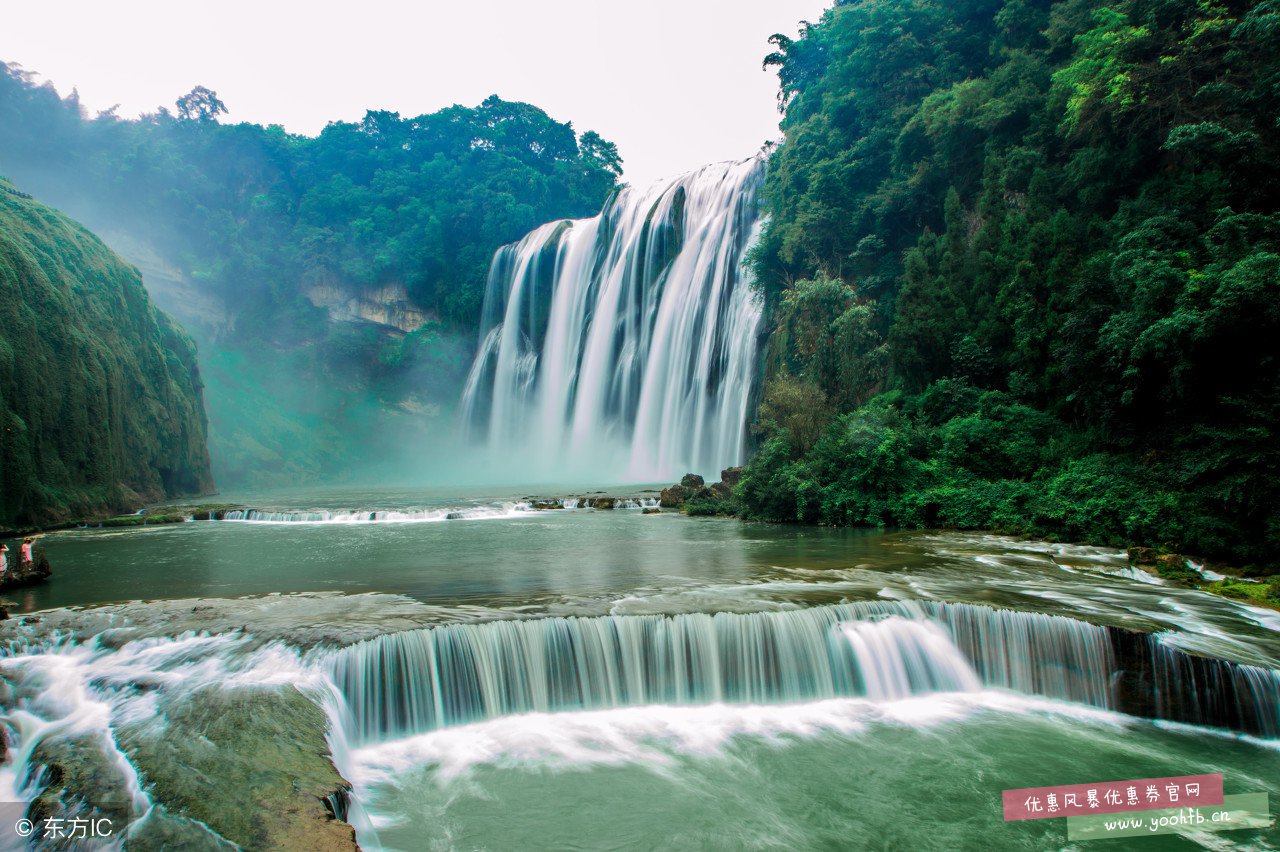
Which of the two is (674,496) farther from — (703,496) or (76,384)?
(76,384)

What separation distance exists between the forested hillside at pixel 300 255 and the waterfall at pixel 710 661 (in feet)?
134

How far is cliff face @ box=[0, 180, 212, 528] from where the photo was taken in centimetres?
1631

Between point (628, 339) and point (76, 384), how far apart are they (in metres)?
21.5

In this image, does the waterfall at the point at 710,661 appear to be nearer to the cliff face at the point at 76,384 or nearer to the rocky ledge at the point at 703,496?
the rocky ledge at the point at 703,496

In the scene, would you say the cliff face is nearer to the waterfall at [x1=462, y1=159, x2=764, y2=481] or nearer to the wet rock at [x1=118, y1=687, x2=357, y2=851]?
the wet rock at [x1=118, y1=687, x2=357, y2=851]

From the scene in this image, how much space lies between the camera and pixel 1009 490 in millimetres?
13766

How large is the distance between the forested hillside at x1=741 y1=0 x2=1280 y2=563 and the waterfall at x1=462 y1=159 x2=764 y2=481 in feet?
15.4

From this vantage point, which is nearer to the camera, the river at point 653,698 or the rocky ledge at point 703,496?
the river at point 653,698

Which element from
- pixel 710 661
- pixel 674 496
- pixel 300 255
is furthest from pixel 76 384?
pixel 300 255

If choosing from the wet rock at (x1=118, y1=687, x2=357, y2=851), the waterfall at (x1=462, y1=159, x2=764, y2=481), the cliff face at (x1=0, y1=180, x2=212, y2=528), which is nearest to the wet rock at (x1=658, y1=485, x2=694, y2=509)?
the waterfall at (x1=462, y1=159, x2=764, y2=481)

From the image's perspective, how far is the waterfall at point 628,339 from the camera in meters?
28.9

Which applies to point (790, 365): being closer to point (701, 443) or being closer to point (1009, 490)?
point (701, 443)

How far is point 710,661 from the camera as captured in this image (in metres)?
6.88

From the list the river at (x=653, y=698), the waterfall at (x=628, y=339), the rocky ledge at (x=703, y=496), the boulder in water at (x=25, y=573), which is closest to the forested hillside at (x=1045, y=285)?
the rocky ledge at (x=703, y=496)
